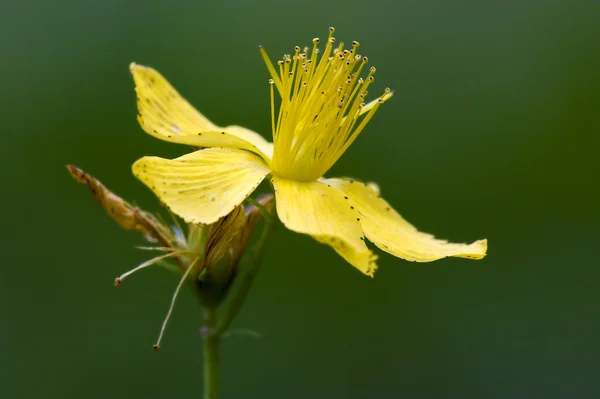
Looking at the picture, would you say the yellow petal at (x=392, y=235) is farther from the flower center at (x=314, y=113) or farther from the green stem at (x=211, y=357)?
the green stem at (x=211, y=357)

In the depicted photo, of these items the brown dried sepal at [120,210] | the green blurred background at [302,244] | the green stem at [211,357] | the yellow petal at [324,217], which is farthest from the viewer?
the green blurred background at [302,244]

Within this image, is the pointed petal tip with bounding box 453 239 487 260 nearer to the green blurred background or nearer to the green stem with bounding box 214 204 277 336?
the green stem with bounding box 214 204 277 336

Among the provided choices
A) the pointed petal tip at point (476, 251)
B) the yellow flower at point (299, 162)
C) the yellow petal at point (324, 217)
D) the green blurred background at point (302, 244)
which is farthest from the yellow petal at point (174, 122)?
the green blurred background at point (302, 244)

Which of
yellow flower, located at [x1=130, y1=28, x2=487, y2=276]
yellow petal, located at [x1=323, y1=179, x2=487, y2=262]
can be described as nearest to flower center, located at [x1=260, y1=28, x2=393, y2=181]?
yellow flower, located at [x1=130, y1=28, x2=487, y2=276]

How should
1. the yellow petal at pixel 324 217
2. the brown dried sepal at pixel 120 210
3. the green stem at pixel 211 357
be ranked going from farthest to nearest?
the brown dried sepal at pixel 120 210
the green stem at pixel 211 357
the yellow petal at pixel 324 217

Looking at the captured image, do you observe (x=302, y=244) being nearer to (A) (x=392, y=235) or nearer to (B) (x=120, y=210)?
(A) (x=392, y=235)

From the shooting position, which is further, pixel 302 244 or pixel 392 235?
pixel 302 244

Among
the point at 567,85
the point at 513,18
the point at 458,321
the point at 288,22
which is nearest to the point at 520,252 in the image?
the point at 458,321

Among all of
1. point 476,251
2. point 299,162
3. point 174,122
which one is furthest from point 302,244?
point 476,251
